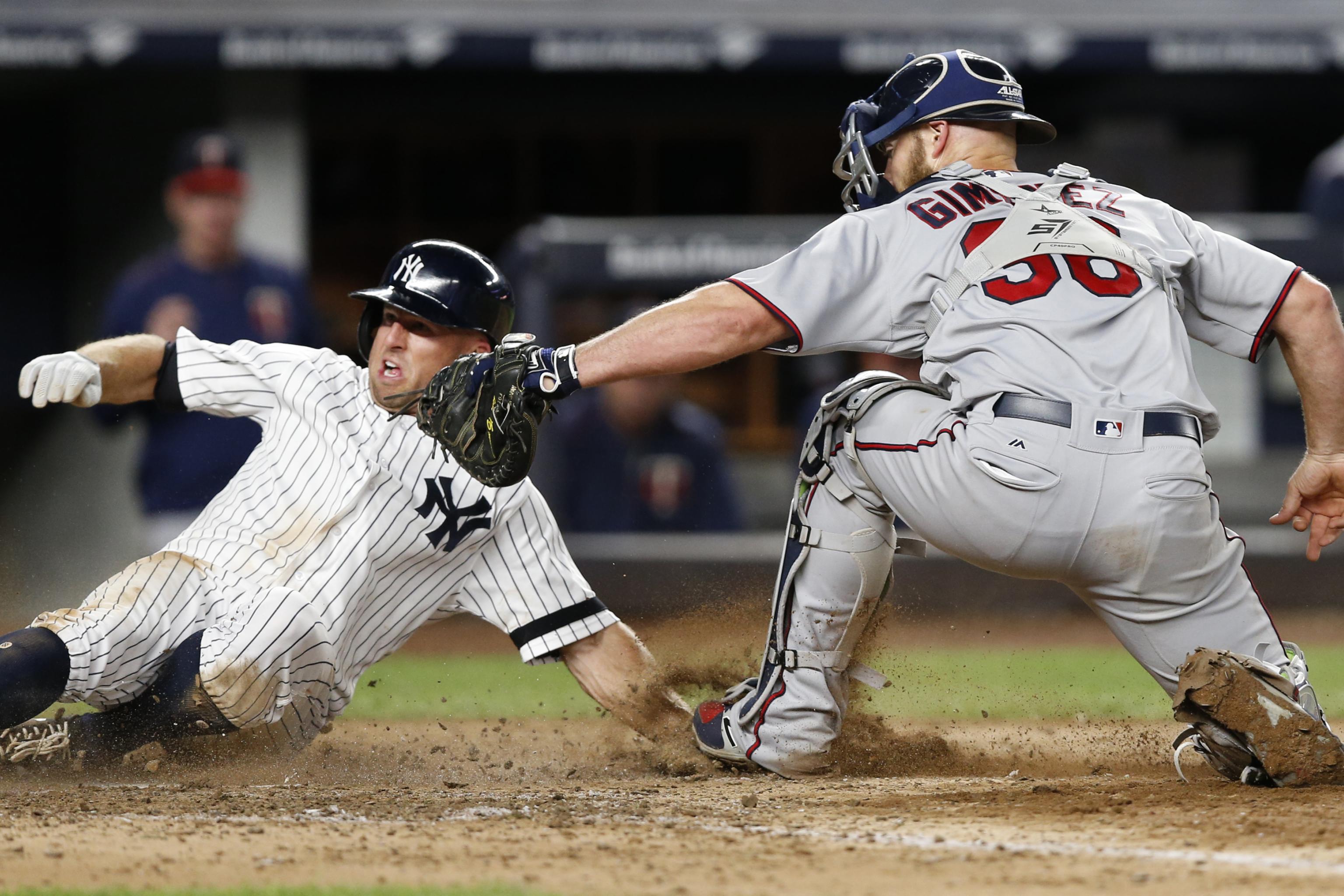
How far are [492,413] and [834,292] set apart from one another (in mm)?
752

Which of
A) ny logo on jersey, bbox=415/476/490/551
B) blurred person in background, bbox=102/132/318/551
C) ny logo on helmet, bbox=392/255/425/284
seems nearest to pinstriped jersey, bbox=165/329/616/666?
ny logo on jersey, bbox=415/476/490/551

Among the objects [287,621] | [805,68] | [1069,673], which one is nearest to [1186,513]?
[287,621]

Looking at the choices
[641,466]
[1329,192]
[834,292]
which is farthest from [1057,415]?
[1329,192]

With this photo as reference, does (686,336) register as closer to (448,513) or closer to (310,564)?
(448,513)

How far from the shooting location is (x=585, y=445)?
305 inches

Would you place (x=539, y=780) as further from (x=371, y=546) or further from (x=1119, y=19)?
(x=1119, y=19)

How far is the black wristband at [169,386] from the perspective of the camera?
12.0 feet

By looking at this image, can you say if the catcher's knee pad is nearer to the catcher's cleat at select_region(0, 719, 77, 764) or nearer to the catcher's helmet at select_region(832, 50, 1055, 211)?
the catcher's helmet at select_region(832, 50, 1055, 211)

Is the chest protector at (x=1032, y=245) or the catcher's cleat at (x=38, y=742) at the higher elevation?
the chest protector at (x=1032, y=245)

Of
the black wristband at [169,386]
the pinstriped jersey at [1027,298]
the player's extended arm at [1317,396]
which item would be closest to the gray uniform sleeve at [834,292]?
the pinstriped jersey at [1027,298]

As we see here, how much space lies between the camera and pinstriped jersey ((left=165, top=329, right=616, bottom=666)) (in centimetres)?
350

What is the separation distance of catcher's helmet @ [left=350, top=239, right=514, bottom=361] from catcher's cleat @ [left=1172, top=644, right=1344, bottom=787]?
1.82 metres

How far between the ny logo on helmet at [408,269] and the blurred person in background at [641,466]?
3.84m

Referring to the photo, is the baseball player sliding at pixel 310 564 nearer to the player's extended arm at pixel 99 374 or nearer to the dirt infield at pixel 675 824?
the player's extended arm at pixel 99 374
